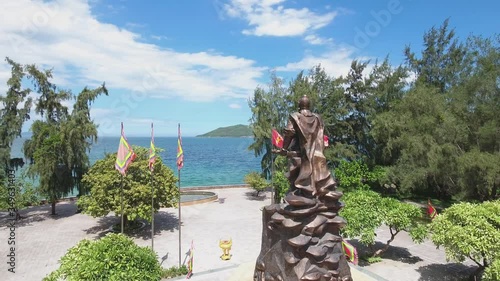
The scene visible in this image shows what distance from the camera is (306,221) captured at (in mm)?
10125

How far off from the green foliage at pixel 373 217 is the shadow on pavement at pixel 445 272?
137 cm

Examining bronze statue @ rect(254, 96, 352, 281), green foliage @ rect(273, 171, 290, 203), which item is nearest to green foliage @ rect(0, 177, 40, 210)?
bronze statue @ rect(254, 96, 352, 281)

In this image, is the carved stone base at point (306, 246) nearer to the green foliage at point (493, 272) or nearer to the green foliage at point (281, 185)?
the green foliage at point (493, 272)

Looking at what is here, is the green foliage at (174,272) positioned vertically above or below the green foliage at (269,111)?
below

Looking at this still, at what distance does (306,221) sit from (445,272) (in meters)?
9.04

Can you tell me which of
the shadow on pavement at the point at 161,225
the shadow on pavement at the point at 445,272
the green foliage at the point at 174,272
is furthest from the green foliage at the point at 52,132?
the shadow on pavement at the point at 445,272

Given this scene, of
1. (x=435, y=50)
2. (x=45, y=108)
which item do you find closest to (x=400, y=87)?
(x=435, y=50)

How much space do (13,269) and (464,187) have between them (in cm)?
2519

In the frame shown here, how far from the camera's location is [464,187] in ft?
70.1

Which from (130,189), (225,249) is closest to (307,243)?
(225,249)

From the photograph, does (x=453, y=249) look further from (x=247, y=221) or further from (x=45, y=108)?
(x=45, y=108)

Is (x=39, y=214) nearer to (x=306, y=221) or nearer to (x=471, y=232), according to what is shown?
(x=306, y=221)

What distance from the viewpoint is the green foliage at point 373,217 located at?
47.4 feet

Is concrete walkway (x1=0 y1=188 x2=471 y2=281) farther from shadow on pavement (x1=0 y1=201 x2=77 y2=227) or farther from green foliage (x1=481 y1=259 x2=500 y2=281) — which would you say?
green foliage (x1=481 y1=259 x2=500 y2=281)
